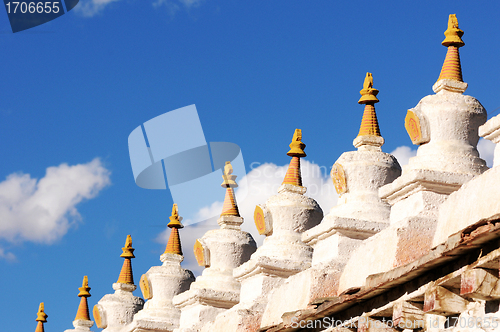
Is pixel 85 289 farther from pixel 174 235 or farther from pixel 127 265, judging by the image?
pixel 174 235

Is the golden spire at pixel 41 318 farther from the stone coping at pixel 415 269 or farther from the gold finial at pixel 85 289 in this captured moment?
the stone coping at pixel 415 269

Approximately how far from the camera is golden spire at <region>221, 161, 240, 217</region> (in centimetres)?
1734

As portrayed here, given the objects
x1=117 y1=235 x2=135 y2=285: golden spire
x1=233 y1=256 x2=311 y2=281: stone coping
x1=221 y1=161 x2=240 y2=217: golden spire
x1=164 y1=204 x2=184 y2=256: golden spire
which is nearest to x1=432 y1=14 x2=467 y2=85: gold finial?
x1=233 y1=256 x2=311 y2=281: stone coping

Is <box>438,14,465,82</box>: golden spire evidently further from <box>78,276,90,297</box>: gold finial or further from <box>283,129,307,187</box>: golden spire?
<box>78,276,90,297</box>: gold finial

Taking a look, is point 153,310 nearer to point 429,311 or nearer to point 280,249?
point 280,249

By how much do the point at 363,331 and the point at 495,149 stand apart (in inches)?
105

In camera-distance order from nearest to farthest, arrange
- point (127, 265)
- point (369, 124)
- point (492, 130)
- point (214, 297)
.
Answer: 1. point (492, 130)
2. point (369, 124)
3. point (214, 297)
4. point (127, 265)

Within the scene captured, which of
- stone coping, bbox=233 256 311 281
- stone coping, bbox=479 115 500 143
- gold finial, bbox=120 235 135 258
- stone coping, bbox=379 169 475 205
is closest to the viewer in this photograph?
stone coping, bbox=479 115 500 143

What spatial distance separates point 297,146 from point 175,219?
18.3 feet

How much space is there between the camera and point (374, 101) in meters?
13.7

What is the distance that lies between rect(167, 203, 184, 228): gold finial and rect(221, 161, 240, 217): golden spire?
2.69m

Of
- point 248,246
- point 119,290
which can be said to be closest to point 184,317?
point 248,246

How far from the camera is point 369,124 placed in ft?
44.6

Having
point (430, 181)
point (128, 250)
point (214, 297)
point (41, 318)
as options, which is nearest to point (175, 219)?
point (128, 250)
